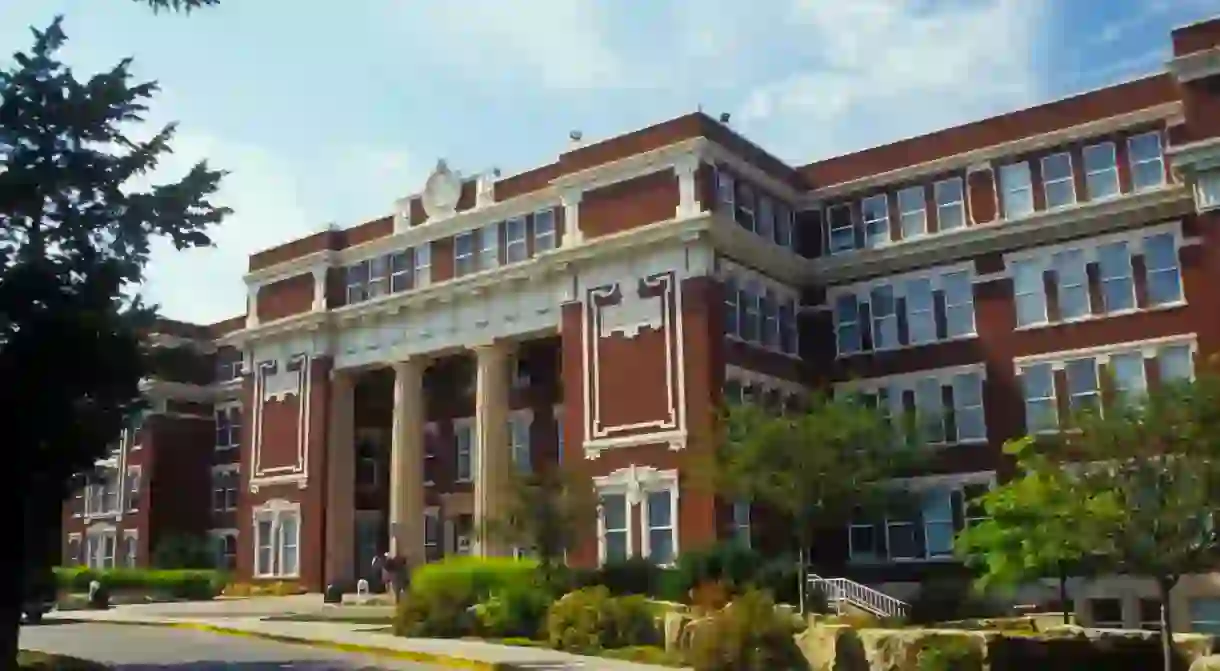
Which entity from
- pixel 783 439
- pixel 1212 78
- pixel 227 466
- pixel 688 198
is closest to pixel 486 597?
pixel 783 439

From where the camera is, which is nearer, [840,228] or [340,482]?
[840,228]

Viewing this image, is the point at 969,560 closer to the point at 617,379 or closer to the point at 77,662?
the point at 617,379

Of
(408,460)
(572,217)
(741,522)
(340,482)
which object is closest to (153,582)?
(340,482)

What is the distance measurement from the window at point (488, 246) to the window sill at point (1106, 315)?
18.8 meters

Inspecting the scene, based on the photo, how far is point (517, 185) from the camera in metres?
45.5

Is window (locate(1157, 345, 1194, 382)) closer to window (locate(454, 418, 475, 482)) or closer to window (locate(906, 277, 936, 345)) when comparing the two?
window (locate(906, 277, 936, 345))

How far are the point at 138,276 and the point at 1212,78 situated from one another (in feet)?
96.7

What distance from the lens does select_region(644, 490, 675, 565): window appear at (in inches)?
1438

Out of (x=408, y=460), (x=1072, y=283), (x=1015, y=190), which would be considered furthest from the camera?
(x=408, y=460)

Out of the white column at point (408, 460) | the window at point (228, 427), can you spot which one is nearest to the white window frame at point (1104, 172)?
the white column at point (408, 460)

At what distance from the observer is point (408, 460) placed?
4741 cm

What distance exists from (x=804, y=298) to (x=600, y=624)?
777 inches

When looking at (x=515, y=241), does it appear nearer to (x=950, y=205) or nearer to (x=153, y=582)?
(x=950, y=205)

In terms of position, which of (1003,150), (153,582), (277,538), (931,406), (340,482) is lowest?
(153,582)
